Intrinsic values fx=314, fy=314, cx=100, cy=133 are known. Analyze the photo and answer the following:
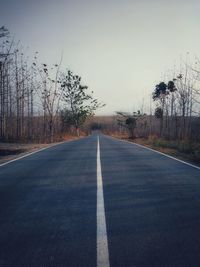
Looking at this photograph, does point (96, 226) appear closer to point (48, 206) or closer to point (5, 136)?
point (48, 206)

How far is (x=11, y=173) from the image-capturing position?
9859 millimetres

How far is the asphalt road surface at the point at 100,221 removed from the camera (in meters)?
3.63

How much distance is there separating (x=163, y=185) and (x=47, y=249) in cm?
436

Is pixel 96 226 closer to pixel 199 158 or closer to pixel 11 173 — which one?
pixel 11 173

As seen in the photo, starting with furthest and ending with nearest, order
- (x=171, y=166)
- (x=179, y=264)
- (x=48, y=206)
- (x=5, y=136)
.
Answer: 1. (x=5, y=136)
2. (x=171, y=166)
3. (x=48, y=206)
4. (x=179, y=264)

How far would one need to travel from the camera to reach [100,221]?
4.92 metres

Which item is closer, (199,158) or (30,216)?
(30,216)

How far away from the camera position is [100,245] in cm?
397

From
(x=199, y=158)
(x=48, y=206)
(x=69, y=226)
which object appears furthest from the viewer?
(x=199, y=158)

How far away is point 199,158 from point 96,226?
982cm

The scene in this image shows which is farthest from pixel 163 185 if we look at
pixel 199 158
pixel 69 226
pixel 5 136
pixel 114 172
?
pixel 5 136

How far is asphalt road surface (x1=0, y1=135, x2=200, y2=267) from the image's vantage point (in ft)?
11.9

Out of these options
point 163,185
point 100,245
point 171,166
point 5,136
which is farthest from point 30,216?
point 5,136

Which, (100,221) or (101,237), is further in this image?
(100,221)
